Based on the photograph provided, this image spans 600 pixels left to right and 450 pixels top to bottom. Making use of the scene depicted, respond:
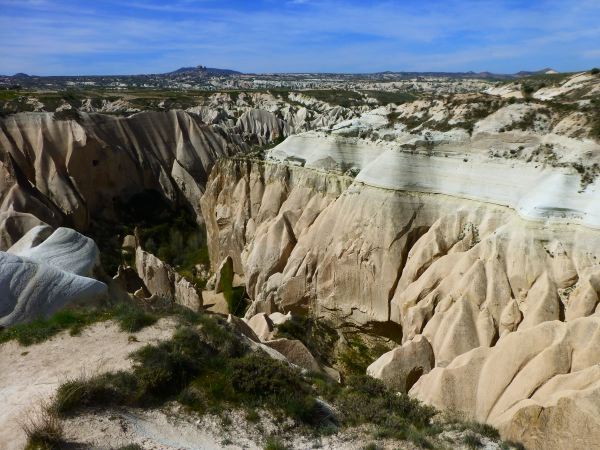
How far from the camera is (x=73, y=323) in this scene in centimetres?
1019

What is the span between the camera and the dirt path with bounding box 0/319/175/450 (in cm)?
754

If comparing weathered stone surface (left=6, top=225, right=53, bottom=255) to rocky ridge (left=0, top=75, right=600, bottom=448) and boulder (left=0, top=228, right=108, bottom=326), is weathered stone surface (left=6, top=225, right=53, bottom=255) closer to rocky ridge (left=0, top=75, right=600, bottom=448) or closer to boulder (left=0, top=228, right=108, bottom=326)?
rocky ridge (left=0, top=75, right=600, bottom=448)

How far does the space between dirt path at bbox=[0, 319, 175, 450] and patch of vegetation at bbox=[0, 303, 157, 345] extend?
0.14 meters

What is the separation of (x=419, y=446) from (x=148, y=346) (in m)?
4.83

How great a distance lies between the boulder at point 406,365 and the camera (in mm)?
13281

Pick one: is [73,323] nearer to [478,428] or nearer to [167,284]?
[478,428]

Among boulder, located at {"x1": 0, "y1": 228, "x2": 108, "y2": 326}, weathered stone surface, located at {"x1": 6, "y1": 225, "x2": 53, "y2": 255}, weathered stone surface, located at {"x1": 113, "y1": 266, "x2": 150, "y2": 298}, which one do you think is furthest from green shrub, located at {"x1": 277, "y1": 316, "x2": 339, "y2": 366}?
weathered stone surface, located at {"x1": 6, "y1": 225, "x2": 53, "y2": 255}

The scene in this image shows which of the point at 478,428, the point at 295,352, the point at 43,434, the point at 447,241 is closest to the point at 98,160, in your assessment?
the point at 447,241

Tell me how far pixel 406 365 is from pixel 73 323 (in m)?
8.26

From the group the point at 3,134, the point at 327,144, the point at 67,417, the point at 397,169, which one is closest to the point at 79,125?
the point at 3,134

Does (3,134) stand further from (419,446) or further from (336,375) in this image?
(419,446)

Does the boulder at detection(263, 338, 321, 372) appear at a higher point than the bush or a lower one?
lower

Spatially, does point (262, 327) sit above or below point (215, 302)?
above

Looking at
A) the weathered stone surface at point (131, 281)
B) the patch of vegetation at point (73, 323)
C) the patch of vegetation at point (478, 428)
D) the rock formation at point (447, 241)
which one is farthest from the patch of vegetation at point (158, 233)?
the patch of vegetation at point (478, 428)
